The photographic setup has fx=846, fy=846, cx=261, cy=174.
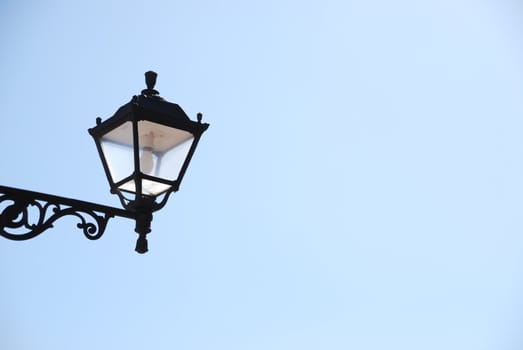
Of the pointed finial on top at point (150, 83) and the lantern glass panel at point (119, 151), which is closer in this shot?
the lantern glass panel at point (119, 151)

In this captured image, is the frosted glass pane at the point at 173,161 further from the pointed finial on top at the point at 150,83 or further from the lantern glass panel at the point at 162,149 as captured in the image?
the pointed finial on top at the point at 150,83

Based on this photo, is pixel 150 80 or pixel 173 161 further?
pixel 150 80

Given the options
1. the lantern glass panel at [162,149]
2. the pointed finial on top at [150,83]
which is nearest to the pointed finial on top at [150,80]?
the pointed finial on top at [150,83]

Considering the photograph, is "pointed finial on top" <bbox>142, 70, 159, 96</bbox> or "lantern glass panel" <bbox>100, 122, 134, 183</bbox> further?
"pointed finial on top" <bbox>142, 70, 159, 96</bbox>

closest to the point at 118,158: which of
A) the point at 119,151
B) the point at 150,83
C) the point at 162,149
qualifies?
the point at 119,151

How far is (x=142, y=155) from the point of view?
546 cm

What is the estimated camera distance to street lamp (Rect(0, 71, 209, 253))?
5.37 metres

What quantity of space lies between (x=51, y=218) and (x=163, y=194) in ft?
2.52

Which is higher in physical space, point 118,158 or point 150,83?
point 150,83

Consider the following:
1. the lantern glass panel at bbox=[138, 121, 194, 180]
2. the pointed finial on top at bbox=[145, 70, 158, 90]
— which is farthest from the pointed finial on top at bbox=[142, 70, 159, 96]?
the lantern glass panel at bbox=[138, 121, 194, 180]

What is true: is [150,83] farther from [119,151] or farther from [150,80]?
[119,151]

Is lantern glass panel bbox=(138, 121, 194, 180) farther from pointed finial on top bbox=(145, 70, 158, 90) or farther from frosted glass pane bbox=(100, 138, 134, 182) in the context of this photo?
pointed finial on top bbox=(145, 70, 158, 90)

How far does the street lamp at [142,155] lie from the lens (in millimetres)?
5371

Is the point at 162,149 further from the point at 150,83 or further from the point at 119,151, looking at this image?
the point at 150,83
